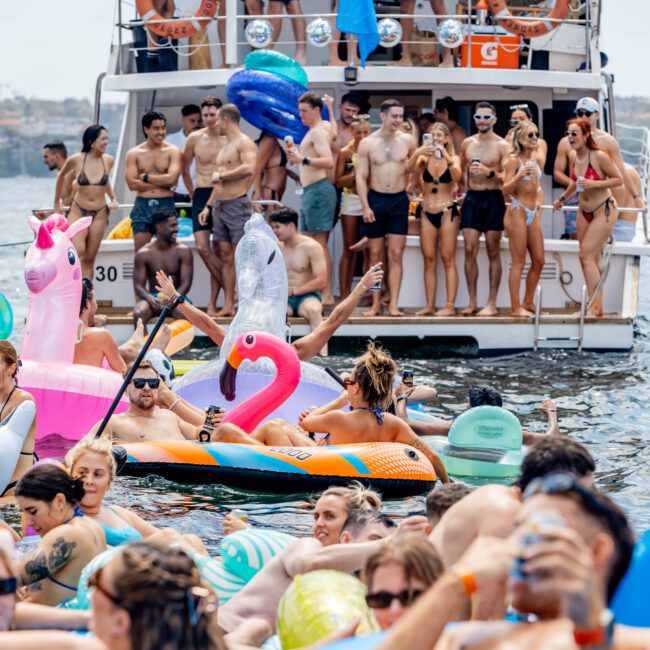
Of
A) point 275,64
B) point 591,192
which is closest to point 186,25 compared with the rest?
point 275,64

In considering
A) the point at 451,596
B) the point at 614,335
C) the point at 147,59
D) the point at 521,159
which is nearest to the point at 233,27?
the point at 147,59

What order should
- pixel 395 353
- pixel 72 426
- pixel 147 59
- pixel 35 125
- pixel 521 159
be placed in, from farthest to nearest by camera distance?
pixel 35 125
pixel 147 59
pixel 395 353
pixel 521 159
pixel 72 426

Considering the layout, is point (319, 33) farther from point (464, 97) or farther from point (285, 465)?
point (285, 465)

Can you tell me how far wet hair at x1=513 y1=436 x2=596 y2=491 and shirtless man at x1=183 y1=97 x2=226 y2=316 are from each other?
9369 millimetres

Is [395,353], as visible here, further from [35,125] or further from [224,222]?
[35,125]

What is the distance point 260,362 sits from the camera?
8930mm

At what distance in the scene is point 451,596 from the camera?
2654 millimetres

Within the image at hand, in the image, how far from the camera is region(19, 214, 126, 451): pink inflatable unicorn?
29.2 ft

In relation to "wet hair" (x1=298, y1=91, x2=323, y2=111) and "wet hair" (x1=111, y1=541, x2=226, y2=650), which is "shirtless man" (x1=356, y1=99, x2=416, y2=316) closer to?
"wet hair" (x1=298, y1=91, x2=323, y2=111)

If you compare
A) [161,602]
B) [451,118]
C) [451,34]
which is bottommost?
[161,602]

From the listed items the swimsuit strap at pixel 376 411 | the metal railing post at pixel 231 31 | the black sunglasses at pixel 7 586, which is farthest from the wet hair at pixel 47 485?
the metal railing post at pixel 231 31

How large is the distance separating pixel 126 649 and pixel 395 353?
34.9 ft

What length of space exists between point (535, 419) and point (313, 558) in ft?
19.5

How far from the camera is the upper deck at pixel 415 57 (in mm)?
14070
